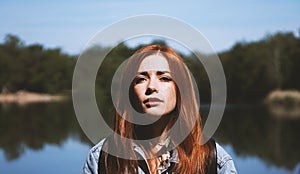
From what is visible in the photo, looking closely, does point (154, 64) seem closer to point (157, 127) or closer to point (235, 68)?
point (157, 127)

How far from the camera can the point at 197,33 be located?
0.83 meters

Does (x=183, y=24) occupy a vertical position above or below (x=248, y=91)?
below

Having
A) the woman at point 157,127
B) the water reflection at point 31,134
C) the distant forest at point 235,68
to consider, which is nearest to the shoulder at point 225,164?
the woman at point 157,127

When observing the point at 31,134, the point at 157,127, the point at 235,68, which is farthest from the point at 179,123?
the point at 235,68

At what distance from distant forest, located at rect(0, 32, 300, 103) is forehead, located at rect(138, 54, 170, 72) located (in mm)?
22592

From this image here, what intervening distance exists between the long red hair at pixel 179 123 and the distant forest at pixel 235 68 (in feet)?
74.0

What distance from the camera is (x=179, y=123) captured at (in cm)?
86

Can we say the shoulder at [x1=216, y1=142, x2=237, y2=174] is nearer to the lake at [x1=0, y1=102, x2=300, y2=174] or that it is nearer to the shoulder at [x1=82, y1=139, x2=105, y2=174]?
the shoulder at [x1=82, y1=139, x2=105, y2=174]

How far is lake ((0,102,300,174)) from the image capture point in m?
11.1

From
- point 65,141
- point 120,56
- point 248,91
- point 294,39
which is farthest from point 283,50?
point 120,56

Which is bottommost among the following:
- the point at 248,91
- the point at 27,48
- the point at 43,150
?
the point at 43,150

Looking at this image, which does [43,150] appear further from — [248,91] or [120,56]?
[248,91]

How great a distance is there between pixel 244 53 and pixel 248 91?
2180 mm

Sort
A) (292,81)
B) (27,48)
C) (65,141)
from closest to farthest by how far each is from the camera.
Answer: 1. (65,141)
2. (292,81)
3. (27,48)
